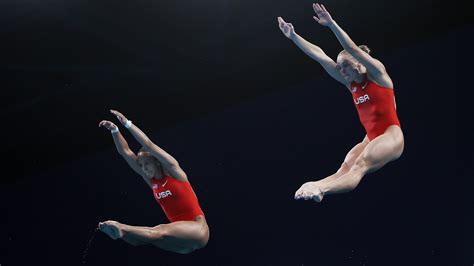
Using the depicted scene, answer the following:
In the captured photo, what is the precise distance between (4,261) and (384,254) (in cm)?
469

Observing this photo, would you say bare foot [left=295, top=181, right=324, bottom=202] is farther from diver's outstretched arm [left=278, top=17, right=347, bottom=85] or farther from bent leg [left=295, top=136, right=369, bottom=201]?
diver's outstretched arm [left=278, top=17, right=347, bottom=85]

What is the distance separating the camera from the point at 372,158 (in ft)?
17.0

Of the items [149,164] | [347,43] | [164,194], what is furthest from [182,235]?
[347,43]

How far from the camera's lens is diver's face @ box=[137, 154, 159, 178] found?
6133 millimetres

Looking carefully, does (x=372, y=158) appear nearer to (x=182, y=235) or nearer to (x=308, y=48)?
(x=308, y=48)

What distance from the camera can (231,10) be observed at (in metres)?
7.16

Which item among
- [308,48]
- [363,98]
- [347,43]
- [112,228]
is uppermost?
[308,48]

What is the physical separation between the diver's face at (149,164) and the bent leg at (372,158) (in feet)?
5.90

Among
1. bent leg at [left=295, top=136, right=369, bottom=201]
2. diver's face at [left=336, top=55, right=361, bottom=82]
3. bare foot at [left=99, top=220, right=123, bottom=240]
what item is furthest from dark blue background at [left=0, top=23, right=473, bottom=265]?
bare foot at [left=99, top=220, right=123, bottom=240]

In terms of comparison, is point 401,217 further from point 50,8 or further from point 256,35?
point 50,8

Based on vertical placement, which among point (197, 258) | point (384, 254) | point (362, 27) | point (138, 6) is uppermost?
point (138, 6)

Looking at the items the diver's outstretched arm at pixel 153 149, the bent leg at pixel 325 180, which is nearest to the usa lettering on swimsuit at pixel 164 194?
the diver's outstretched arm at pixel 153 149

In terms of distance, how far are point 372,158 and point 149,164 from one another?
1970mm

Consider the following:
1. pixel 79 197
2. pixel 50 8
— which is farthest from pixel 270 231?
pixel 50 8
